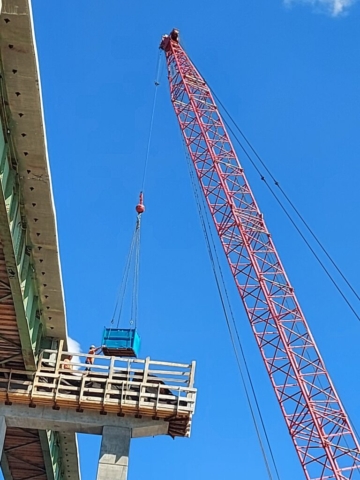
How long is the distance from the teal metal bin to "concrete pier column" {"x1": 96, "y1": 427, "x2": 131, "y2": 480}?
753 centimetres

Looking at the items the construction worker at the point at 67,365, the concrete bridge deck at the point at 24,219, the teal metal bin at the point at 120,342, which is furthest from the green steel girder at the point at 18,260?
the teal metal bin at the point at 120,342

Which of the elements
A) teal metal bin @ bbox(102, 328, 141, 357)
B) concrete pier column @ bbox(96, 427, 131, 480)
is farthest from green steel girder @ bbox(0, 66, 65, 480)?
teal metal bin @ bbox(102, 328, 141, 357)

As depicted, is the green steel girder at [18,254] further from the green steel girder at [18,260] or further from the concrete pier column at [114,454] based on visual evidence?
the concrete pier column at [114,454]

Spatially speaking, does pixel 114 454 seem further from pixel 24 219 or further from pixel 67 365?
pixel 24 219

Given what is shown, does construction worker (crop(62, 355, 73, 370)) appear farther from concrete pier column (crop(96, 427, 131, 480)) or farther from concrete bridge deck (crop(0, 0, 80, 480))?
concrete pier column (crop(96, 427, 131, 480))

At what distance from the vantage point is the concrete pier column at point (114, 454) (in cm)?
2258

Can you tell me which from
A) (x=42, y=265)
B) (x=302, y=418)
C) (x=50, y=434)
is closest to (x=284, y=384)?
(x=302, y=418)

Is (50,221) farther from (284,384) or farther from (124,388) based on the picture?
(284,384)

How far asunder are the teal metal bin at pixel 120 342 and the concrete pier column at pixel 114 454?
7533 mm

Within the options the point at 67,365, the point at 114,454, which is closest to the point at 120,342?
the point at 67,365

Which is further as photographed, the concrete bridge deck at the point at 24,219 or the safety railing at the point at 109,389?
the safety railing at the point at 109,389

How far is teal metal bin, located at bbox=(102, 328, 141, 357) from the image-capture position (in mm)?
31359

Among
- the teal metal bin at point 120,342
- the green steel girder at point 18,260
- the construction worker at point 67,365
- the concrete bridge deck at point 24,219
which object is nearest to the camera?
the concrete bridge deck at point 24,219

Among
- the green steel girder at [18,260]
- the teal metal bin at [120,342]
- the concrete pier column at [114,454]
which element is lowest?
the concrete pier column at [114,454]
